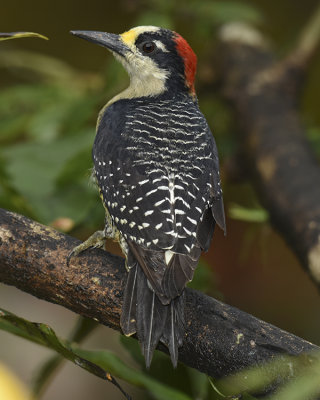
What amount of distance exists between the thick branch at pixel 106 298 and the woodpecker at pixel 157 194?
0.04m

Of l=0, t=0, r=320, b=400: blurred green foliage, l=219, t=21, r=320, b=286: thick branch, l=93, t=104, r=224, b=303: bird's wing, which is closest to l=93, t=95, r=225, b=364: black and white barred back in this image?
l=93, t=104, r=224, b=303: bird's wing

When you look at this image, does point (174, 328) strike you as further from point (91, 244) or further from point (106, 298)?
point (91, 244)

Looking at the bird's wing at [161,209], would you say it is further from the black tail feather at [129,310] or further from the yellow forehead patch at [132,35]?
the yellow forehead patch at [132,35]

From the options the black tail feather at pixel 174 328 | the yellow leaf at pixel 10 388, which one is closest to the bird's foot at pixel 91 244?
the black tail feather at pixel 174 328

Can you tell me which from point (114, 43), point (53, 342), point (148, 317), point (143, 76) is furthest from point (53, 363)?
point (114, 43)

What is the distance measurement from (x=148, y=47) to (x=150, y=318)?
1275 millimetres

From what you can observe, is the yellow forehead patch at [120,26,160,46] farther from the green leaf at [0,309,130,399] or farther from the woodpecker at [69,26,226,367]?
the green leaf at [0,309,130,399]

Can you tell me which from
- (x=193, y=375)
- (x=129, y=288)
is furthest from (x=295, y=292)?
(x=129, y=288)

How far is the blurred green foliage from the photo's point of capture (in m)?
1.78

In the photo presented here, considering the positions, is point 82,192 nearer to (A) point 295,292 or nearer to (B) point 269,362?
(B) point 269,362

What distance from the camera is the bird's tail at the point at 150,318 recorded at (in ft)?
5.16

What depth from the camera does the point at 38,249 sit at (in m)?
1.72

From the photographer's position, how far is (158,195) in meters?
1.86

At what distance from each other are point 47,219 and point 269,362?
106 centimetres
